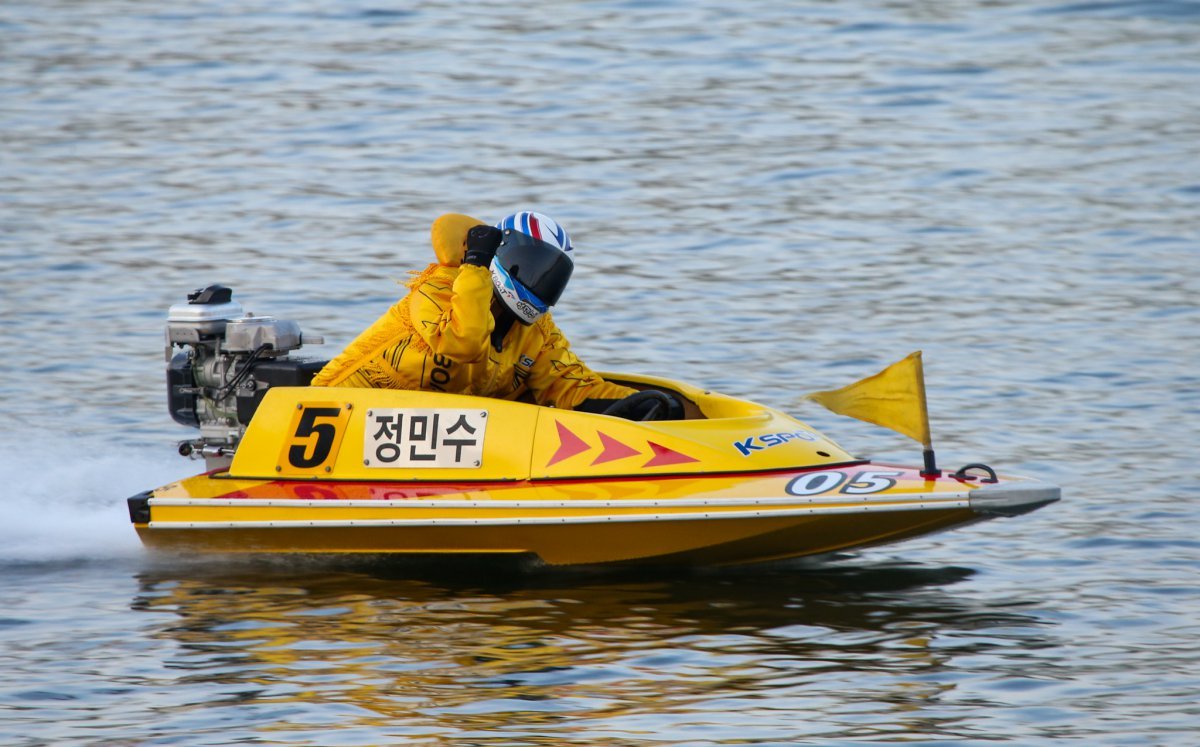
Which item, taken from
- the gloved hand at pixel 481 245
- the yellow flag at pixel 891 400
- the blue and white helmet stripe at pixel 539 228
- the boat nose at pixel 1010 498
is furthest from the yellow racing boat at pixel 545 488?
the blue and white helmet stripe at pixel 539 228

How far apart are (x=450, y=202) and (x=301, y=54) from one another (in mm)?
6908

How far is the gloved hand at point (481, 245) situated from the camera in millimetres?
8055

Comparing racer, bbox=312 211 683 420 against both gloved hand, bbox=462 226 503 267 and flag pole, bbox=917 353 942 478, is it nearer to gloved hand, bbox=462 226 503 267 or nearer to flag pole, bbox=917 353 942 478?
gloved hand, bbox=462 226 503 267

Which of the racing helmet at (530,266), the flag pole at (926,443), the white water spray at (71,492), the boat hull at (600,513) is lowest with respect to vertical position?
the white water spray at (71,492)

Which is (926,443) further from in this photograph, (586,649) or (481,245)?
(481,245)

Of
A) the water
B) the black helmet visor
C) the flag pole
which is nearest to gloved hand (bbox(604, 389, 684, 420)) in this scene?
the black helmet visor

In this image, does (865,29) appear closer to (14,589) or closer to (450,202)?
(450,202)

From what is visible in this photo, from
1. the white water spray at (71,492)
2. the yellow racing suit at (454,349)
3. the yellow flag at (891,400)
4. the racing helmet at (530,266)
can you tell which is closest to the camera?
the yellow flag at (891,400)

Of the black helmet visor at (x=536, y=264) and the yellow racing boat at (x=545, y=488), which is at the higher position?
the black helmet visor at (x=536, y=264)

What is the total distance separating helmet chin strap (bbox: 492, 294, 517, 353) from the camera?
834 centimetres

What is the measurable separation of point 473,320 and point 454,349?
7.6 inches

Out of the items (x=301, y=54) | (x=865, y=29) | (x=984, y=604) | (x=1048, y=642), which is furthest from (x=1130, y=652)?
(x=301, y=54)

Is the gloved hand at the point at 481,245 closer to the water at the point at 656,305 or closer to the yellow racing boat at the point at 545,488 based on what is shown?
the yellow racing boat at the point at 545,488

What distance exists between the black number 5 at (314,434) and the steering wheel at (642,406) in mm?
1253
